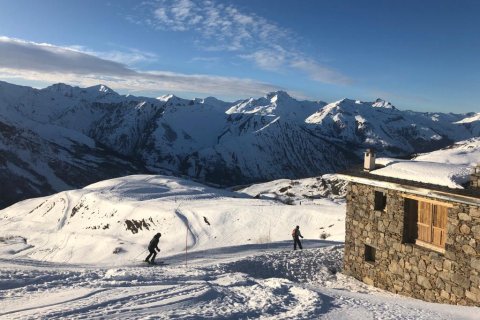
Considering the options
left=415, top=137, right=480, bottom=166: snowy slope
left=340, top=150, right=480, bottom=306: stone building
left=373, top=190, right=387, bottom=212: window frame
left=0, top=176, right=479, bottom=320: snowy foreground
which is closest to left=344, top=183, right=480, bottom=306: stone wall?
left=340, top=150, right=480, bottom=306: stone building

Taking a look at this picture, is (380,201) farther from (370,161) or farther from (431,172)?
(431,172)

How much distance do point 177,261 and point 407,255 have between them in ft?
40.6

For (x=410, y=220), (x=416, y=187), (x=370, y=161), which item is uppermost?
(x=370, y=161)

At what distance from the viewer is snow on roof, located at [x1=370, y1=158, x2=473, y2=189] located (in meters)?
13.7

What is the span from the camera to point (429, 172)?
1473cm

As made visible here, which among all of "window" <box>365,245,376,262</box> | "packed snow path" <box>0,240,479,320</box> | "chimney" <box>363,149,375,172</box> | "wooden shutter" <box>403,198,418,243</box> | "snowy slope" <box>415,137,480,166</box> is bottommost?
"window" <box>365,245,376,262</box>

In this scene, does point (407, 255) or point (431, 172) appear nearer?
point (431, 172)

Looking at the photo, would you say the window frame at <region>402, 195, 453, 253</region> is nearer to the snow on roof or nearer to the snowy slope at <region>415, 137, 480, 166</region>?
the snow on roof

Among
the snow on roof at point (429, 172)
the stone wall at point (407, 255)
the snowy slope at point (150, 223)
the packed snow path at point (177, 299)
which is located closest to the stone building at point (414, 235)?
the stone wall at point (407, 255)

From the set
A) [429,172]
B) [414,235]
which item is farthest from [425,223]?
[429,172]

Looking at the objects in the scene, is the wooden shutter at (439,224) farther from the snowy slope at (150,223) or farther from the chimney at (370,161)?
the snowy slope at (150,223)

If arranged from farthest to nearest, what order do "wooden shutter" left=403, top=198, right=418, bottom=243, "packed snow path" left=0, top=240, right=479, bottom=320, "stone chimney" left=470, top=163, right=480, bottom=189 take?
"wooden shutter" left=403, top=198, right=418, bottom=243
"stone chimney" left=470, top=163, right=480, bottom=189
"packed snow path" left=0, top=240, right=479, bottom=320

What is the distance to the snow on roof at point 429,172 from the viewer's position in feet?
44.9

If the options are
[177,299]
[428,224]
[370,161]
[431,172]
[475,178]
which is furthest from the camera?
[370,161]
